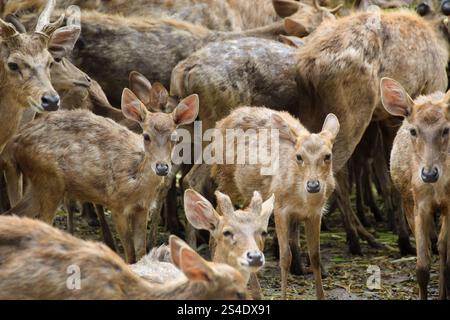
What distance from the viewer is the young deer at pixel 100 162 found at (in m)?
9.85

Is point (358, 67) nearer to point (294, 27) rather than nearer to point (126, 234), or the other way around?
point (294, 27)

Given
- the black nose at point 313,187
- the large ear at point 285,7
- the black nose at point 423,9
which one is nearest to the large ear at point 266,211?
the black nose at point 313,187

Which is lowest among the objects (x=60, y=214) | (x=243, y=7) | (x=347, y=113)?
(x=60, y=214)

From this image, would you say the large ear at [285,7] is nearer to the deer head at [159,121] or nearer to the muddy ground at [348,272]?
the muddy ground at [348,272]

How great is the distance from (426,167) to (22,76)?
307 cm

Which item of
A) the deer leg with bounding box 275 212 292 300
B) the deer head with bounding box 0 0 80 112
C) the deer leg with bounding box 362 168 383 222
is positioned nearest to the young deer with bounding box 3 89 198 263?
the deer head with bounding box 0 0 80 112

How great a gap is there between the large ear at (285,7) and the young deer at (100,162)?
3785mm

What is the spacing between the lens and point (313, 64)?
1112 cm

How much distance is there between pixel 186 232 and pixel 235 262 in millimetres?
2779

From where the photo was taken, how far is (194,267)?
6.72m

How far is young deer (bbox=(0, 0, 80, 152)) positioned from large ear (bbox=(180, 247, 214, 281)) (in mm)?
3096
